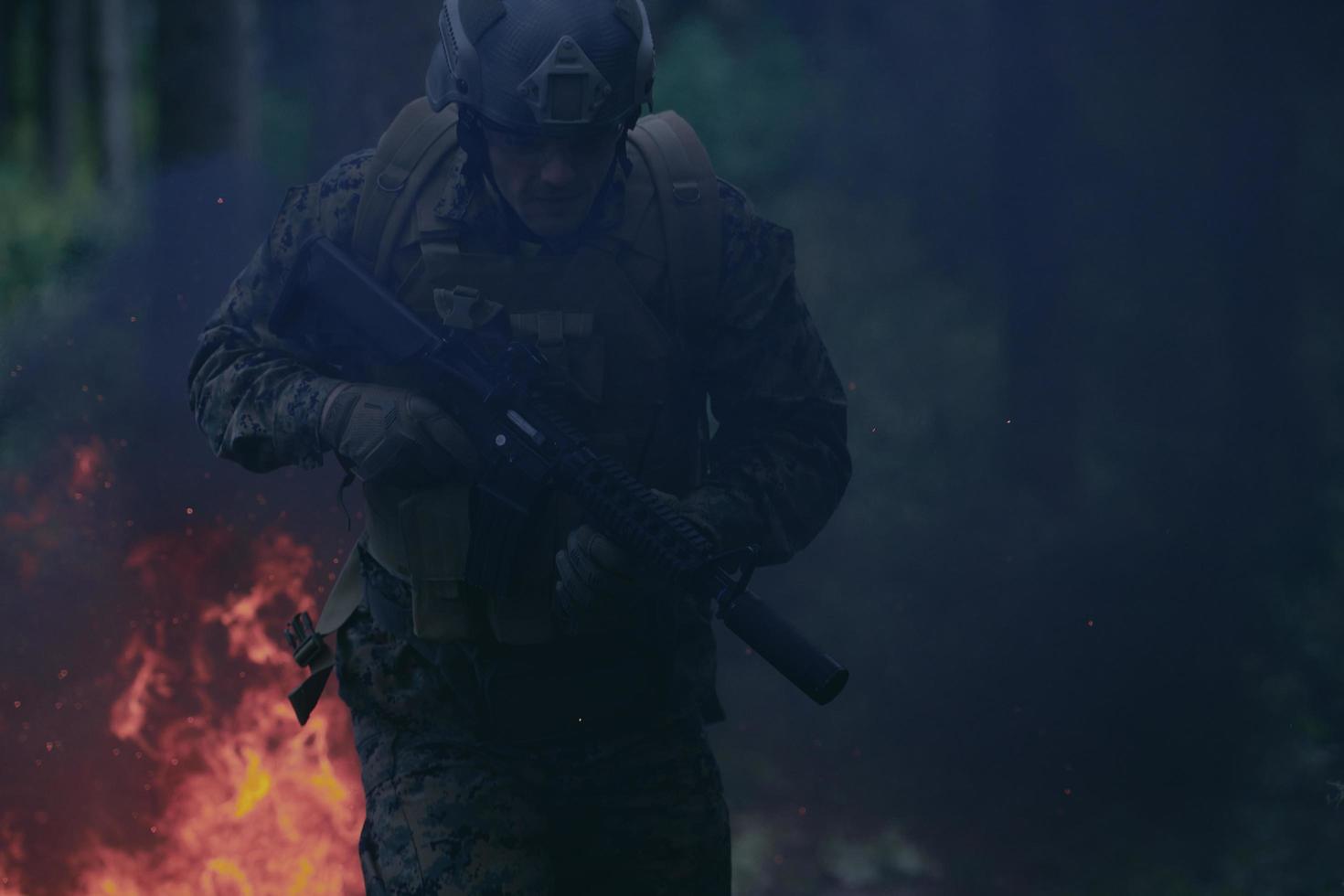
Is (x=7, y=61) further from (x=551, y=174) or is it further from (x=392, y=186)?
(x=551, y=174)

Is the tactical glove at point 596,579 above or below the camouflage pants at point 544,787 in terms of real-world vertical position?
above

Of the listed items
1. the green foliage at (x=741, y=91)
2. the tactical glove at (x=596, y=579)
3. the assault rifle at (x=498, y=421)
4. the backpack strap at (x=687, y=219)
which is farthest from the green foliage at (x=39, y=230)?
the tactical glove at (x=596, y=579)

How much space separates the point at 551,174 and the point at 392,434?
0.57 meters

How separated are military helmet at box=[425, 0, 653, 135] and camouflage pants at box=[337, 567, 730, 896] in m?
1.09

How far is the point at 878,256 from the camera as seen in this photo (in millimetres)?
5598

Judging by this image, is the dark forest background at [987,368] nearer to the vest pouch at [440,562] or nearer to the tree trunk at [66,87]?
the tree trunk at [66,87]

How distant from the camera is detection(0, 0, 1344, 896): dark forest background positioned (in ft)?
16.7

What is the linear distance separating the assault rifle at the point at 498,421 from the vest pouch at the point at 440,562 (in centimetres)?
4

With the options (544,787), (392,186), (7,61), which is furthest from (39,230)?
(544,787)

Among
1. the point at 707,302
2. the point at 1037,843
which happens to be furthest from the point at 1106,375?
the point at 707,302

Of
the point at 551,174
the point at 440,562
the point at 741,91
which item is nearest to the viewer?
the point at 551,174

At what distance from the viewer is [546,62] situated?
2.81 metres

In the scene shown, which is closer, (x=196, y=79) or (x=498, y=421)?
(x=498, y=421)

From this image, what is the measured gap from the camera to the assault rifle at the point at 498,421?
2734 millimetres
